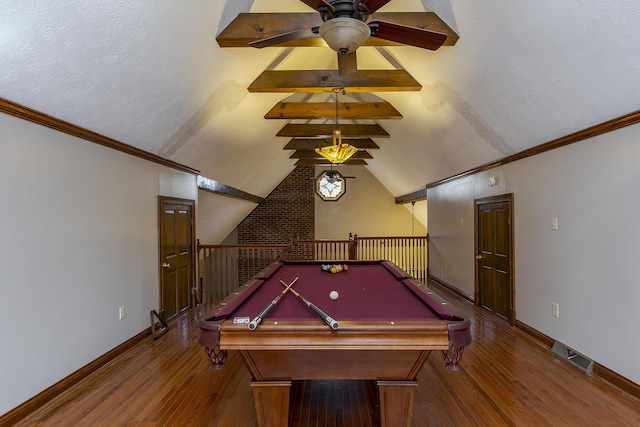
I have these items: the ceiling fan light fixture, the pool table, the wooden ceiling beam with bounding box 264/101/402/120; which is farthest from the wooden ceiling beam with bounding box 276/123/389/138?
the pool table

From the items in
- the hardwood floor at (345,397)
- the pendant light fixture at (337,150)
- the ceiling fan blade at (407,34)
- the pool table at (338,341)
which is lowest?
the hardwood floor at (345,397)

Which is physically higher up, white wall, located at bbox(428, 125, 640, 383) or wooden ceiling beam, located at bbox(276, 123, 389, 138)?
Answer: wooden ceiling beam, located at bbox(276, 123, 389, 138)

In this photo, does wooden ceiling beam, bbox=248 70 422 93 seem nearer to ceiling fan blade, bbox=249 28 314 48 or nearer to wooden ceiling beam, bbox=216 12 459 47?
wooden ceiling beam, bbox=216 12 459 47

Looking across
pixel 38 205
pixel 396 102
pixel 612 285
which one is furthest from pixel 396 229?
pixel 38 205

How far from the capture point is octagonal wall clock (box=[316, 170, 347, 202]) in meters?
10.3

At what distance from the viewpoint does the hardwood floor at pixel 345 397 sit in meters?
2.32

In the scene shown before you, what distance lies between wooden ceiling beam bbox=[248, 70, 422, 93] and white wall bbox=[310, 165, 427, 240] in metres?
6.57

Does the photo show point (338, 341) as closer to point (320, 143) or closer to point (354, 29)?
point (354, 29)

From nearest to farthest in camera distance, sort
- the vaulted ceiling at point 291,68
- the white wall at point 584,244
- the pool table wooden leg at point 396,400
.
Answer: the pool table wooden leg at point 396,400 → the vaulted ceiling at point 291,68 → the white wall at point 584,244

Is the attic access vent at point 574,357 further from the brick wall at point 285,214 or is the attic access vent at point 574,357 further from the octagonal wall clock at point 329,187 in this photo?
the brick wall at point 285,214

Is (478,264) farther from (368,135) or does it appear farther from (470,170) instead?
(368,135)

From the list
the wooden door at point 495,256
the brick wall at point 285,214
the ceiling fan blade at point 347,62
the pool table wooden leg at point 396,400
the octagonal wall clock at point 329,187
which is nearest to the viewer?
the pool table wooden leg at point 396,400

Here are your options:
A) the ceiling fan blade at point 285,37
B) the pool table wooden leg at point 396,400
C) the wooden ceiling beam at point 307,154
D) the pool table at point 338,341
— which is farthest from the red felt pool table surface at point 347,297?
the wooden ceiling beam at point 307,154

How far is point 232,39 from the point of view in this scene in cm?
307
